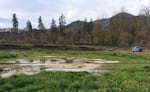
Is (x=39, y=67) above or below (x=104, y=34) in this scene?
below

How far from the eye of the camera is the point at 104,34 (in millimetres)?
88312

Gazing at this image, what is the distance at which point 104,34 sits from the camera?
88312 mm

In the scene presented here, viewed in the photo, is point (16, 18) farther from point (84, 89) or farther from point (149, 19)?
point (84, 89)

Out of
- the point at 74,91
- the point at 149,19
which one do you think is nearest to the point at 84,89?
the point at 74,91

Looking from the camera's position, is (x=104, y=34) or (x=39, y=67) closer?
(x=39, y=67)

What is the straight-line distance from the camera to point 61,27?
101 meters

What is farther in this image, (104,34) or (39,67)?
(104,34)

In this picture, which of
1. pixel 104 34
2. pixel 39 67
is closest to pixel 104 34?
pixel 104 34

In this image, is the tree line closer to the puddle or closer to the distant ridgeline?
the distant ridgeline

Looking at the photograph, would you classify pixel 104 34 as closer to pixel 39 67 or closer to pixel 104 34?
pixel 104 34

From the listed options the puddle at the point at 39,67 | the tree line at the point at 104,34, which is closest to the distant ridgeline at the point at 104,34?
the tree line at the point at 104,34

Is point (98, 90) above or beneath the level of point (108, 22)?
beneath

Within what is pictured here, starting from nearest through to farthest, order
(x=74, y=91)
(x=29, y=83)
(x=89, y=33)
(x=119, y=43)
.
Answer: (x=74, y=91), (x=29, y=83), (x=119, y=43), (x=89, y=33)

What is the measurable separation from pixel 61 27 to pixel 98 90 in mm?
90212
